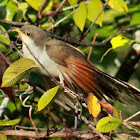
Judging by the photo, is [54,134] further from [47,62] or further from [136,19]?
[136,19]

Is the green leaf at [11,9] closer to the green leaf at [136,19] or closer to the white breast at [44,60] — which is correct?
the white breast at [44,60]

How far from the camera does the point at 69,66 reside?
233 centimetres

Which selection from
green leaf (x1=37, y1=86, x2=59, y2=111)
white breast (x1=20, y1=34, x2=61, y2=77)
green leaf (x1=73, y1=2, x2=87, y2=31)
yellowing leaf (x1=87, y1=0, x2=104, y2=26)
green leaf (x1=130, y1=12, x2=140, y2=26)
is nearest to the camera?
green leaf (x1=37, y1=86, x2=59, y2=111)

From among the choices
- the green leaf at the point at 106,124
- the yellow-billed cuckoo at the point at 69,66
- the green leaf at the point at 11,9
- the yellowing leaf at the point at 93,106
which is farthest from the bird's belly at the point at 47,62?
the green leaf at the point at 106,124

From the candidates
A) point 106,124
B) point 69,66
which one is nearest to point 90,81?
point 69,66

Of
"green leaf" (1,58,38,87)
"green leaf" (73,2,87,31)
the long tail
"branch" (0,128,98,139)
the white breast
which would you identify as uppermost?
"green leaf" (73,2,87,31)

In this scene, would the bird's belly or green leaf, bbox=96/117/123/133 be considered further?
the bird's belly

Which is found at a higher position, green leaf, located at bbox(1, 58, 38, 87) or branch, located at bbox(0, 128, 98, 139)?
green leaf, located at bbox(1, 58, 38, 87)

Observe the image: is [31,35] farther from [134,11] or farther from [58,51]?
[134,11]

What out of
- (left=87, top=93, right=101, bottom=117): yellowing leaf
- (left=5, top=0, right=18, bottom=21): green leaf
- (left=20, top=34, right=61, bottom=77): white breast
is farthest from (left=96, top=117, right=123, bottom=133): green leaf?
(left=5, top=0, right=18, bottom=21): green leaf

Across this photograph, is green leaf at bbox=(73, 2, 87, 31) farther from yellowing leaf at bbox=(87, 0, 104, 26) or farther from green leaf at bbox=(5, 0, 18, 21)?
green leaf at bbox=(5, 0, 18, 21)

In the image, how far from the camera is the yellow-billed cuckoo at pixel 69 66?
2.15 meters

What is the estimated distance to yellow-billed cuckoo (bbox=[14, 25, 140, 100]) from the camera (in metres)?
2.15

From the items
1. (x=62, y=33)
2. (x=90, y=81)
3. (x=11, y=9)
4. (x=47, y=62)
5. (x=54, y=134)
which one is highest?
(x=11, y=9)
